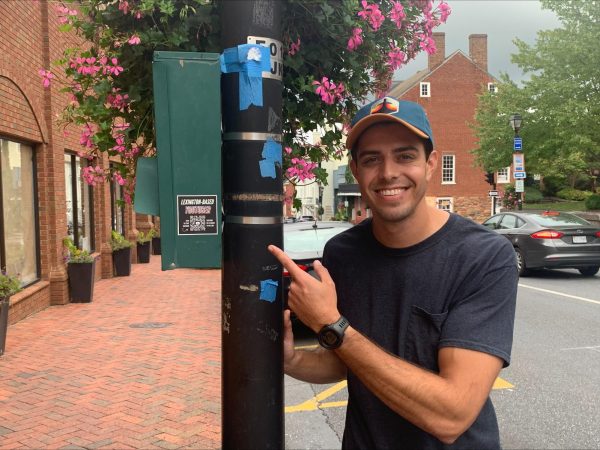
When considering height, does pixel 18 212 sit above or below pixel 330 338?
above

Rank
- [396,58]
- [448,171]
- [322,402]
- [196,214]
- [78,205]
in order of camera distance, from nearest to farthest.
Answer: [196,214] < [396,58] < [322,402] < [78,205] < [448,171]

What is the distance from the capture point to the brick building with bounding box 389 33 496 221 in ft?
151

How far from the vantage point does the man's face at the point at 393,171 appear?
1752 millimetres

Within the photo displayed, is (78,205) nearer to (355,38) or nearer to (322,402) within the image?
(322,402)

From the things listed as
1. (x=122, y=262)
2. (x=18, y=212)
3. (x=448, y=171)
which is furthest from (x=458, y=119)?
(x=18, y=212)

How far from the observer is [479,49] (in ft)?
162

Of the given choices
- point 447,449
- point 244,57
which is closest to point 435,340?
point 447,449

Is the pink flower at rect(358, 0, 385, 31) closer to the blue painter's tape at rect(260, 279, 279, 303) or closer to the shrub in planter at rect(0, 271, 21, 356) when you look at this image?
the blue painter's tape at rect(260, 279, 279, 303)

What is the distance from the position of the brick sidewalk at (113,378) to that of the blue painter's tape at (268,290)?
114 inches

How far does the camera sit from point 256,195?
182cm

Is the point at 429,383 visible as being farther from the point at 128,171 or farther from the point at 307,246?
the point at 307,246

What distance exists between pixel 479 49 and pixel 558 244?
40954 mm

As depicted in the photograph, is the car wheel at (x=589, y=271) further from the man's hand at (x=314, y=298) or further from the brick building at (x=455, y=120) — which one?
the brick building at (x=455, y=120)

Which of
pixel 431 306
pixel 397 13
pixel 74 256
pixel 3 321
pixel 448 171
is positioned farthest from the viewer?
pixel 448 171
